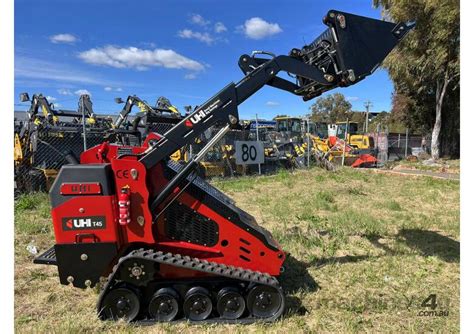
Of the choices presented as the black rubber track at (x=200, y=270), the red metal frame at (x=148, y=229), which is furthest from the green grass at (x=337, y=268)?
the red metal frame at (x=148, y=229)

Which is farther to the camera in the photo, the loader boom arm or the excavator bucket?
the excavator bucket

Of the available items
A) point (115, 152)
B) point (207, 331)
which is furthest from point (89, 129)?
point (207, 331)

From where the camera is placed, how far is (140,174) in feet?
12.7

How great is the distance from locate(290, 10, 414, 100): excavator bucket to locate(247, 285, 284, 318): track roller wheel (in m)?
2.53

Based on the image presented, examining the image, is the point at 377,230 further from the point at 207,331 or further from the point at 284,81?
the point at 207,331

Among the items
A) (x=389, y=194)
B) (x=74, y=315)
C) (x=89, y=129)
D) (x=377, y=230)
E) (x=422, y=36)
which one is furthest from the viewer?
(x=422, y=36)

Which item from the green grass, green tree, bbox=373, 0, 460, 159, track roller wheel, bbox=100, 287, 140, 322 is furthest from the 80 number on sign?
green tree, bbox=373, 0, 460, 159

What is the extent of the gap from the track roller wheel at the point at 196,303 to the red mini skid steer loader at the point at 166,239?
1 cm

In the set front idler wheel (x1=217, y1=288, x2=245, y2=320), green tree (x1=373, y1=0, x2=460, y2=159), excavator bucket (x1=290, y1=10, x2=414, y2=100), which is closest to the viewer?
front idler wheel (x1=217, y1=288, x2=245, y2=320)

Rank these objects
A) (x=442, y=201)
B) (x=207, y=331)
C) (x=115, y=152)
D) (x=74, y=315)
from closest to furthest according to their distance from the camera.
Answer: (x=207, y=331)
(x=74, y=315)
(x=115, y=152)
(x=442, y=201)

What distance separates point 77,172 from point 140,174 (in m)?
0.62

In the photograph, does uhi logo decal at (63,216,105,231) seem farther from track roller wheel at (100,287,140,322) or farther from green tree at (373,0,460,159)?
green tree at (373,0,460,159)

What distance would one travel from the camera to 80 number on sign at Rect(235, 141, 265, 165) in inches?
497

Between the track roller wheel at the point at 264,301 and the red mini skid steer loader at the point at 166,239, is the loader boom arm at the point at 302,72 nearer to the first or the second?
the red mini skid steer loader at the point at 166,239
